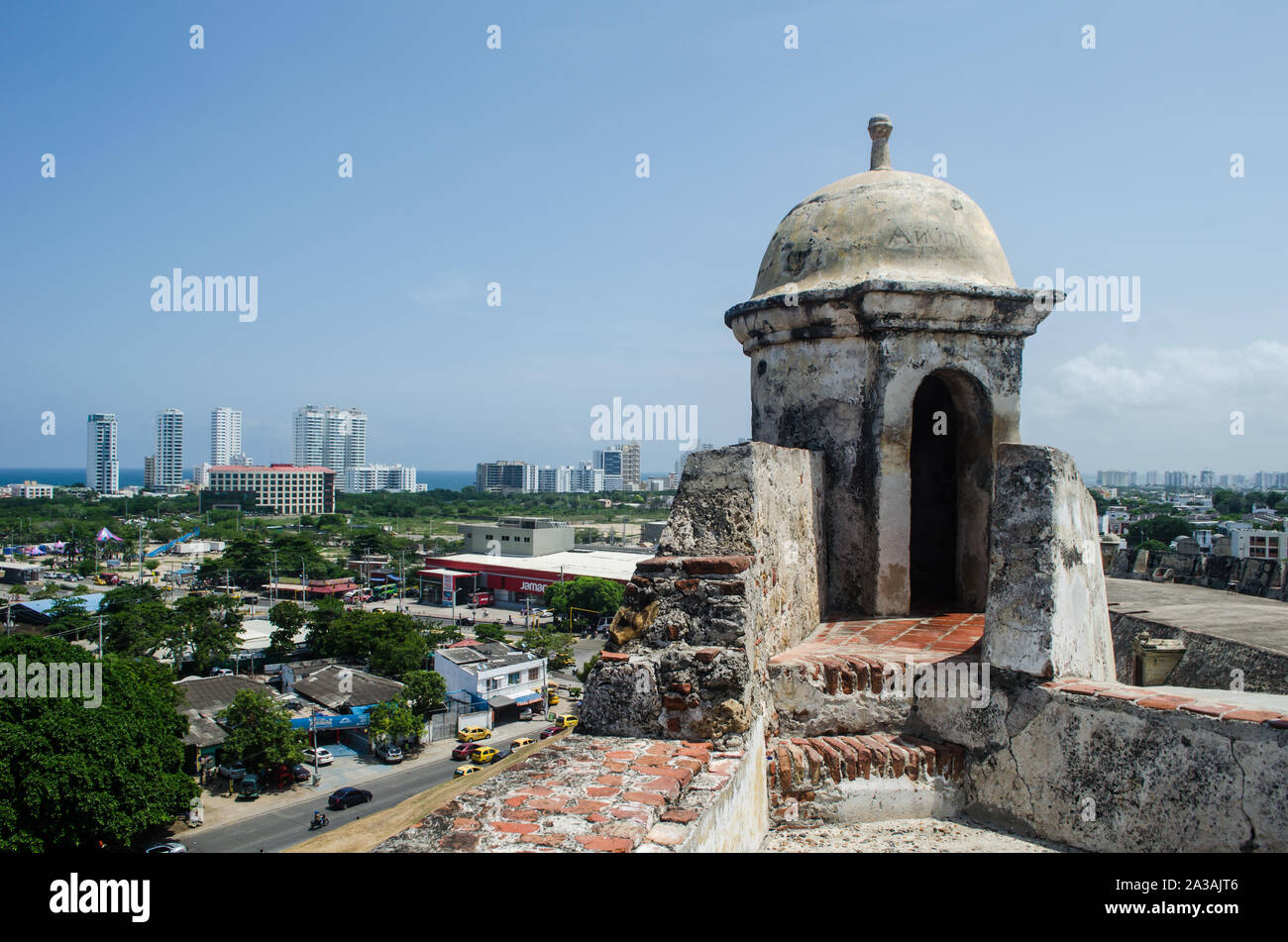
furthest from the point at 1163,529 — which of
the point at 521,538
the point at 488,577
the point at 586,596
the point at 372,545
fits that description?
the point at 372,545

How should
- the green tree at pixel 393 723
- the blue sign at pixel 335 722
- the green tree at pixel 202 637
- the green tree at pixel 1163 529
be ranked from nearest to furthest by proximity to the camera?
the green tree at pixel 393 723 < the blue sign at pixel 335 722 < the green tree at pixel 202 637 < the green tree at pixel 1163 529

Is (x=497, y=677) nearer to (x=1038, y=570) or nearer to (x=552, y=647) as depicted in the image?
(x=552, y=647)

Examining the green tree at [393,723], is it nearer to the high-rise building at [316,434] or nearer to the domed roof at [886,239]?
the domed roof at [886,239]

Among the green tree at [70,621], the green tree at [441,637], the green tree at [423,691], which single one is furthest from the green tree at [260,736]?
the green tree at [70,621]

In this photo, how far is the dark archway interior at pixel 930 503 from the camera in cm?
707

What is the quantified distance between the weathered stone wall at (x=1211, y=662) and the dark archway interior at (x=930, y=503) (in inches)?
112

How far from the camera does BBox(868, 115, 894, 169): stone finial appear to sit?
6.38 meters

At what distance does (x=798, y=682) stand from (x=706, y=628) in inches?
30.6

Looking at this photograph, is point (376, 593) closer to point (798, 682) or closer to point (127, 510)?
point (798, 682)

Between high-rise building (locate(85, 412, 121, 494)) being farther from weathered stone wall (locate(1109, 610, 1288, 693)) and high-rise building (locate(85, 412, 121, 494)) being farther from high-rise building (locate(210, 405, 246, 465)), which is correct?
weathered stone wall (locate(1109, 610, 1288, 693))

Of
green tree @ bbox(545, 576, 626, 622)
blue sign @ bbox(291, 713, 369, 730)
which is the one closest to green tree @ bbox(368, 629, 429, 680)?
blue sign @ bbox(291, 713, 369, 730)

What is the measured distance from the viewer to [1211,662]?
902cm

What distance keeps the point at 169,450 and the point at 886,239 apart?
210 metres

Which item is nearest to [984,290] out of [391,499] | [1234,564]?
[1234,564]
